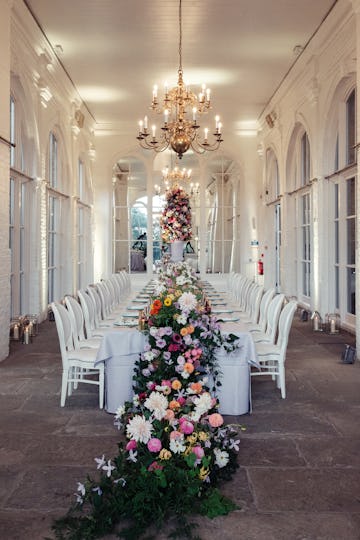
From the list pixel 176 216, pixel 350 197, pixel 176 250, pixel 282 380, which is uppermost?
pixel 350 197

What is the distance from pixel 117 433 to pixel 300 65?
8024mm

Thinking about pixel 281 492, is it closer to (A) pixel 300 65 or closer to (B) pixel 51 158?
(A) pixel 300 65

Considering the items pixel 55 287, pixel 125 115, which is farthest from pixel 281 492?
pixel 125 115

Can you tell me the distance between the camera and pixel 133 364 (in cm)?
448

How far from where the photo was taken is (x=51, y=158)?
1106 cm

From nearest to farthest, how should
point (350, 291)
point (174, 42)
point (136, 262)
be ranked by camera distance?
point (350, 291)
point (174, 42)
point (136, 262)

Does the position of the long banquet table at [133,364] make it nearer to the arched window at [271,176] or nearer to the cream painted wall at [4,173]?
the cream painted wall at [4,173]

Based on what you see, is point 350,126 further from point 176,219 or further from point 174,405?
point 174,405

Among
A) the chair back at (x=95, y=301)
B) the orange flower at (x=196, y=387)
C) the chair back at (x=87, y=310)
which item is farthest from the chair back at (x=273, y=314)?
the orange flower at (x=196, y=387)

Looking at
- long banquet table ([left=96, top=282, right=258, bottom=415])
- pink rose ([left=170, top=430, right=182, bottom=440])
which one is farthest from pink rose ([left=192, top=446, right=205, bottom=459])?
long banquet table ([left=96, top=282, right=258, bottom=415])

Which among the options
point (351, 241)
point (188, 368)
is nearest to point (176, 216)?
point (351, 241)

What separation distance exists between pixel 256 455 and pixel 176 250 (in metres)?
7.12

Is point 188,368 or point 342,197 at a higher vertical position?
point 342,197

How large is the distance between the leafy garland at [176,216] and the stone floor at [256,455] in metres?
4.84
